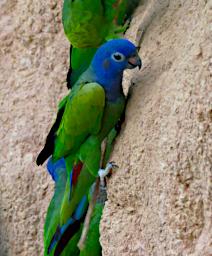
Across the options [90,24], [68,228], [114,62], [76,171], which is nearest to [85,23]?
[90,24]

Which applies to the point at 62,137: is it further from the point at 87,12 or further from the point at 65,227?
the point at 87,12

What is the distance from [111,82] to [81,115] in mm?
123

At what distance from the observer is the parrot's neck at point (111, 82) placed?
7.15 feet

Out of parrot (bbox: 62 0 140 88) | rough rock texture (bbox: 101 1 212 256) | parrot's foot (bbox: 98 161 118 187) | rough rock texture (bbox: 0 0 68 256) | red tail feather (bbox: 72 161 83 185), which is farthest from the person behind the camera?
rough rock texture (bbox: 0 0 68 256)

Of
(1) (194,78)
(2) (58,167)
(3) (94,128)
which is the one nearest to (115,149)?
(3) (94,128)

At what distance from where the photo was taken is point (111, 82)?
7.20 ft

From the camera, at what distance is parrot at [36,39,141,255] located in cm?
216

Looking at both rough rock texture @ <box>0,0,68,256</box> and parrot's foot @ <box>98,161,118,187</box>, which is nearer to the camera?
parrot's foot @ <box>98,161,118,187</box>

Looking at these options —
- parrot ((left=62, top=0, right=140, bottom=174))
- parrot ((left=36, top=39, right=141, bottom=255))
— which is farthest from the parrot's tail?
parrot ((left=62, top=0, right=140, bottom=174))

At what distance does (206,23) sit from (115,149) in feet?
1.64

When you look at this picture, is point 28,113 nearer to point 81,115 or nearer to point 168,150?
point 81,115

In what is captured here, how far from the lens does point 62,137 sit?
7.38 ft

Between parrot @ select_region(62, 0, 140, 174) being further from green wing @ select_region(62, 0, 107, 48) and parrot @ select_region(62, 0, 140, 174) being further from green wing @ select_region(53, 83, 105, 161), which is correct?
green wing @ select_region(53, 83, 105, 161)

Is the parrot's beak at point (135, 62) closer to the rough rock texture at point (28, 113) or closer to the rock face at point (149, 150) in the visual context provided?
the rock face at point (149, 150)
